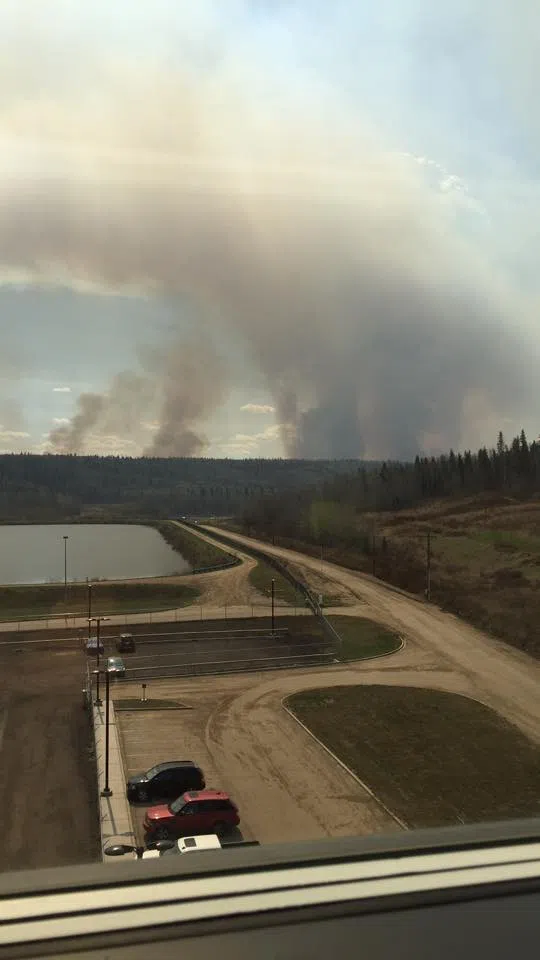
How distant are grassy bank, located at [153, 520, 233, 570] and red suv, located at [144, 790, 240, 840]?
61.6ft

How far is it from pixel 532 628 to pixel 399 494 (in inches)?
1158

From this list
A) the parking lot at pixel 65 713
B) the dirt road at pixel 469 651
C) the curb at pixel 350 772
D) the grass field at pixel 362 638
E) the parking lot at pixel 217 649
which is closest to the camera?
the parking lot at pixel 65 713

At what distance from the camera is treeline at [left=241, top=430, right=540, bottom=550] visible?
34375mm

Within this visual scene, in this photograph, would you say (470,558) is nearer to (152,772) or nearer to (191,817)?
(152,772)

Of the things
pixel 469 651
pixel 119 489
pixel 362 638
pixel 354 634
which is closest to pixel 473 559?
pixel 354 634

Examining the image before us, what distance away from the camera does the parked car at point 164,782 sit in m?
5.35

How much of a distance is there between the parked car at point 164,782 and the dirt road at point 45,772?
1.04 feet

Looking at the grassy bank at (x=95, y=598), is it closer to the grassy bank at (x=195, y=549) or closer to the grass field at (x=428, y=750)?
the grassy bank at (x=195, y=549)

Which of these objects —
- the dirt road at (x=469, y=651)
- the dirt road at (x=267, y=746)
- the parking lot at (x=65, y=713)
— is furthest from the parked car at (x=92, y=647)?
the dirt road at (x=469, y=651)

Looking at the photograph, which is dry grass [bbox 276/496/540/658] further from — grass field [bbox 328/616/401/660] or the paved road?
the paved road

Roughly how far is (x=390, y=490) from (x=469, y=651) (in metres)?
32.1

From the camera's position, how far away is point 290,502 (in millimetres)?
42438

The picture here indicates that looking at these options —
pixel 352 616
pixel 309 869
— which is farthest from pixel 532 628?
pixel 309 869

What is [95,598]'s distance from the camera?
16438 millimetres
